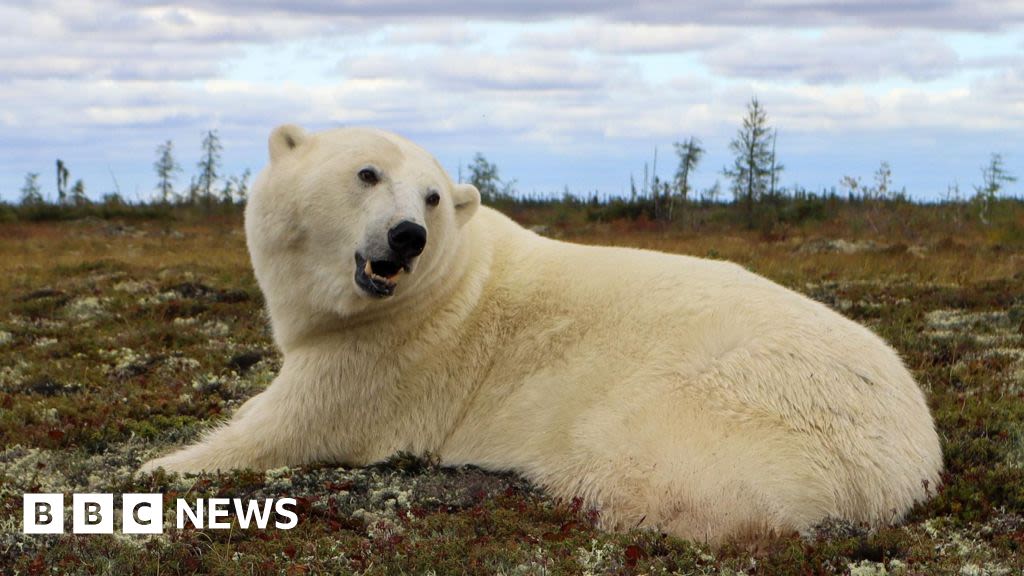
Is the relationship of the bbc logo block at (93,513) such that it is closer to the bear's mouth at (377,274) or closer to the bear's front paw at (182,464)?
the bear's front paw at (182,464)

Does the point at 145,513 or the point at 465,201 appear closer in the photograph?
the point at 145,513

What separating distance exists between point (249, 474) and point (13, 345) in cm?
576

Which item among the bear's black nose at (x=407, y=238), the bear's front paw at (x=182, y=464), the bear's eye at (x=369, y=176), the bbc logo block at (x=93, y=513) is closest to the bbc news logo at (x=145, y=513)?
the bbc logo block at (x=93, y=513)

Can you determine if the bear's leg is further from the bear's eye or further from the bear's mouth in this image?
the bear's eye

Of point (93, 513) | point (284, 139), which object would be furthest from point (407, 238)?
point (93, 513)

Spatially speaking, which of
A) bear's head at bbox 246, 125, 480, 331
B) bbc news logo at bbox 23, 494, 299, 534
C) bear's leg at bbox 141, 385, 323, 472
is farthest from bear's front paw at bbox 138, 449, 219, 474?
bear's head at bbox 246, 125, 480, 331

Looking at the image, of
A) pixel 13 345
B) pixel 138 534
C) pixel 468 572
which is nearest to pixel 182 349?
pixel 13 345

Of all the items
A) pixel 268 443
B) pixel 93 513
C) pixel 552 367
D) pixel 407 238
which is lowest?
pixel 93 513

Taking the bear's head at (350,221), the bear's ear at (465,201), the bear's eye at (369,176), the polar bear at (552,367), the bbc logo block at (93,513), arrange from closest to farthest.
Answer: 1. the polar bear at (552,367)
2. the bbc logo block at (93,513)
3. the bear's head at (350,221)
4. the bear's eye at (369,176)
5. the bear's ear at (465,201)

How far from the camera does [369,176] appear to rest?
17.1 feet

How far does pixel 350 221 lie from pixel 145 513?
168 cm

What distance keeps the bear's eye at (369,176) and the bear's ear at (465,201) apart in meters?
0.51

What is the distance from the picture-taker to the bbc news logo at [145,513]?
489 centimetres

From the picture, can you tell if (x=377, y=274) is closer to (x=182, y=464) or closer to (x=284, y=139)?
(x=284, y=139)
